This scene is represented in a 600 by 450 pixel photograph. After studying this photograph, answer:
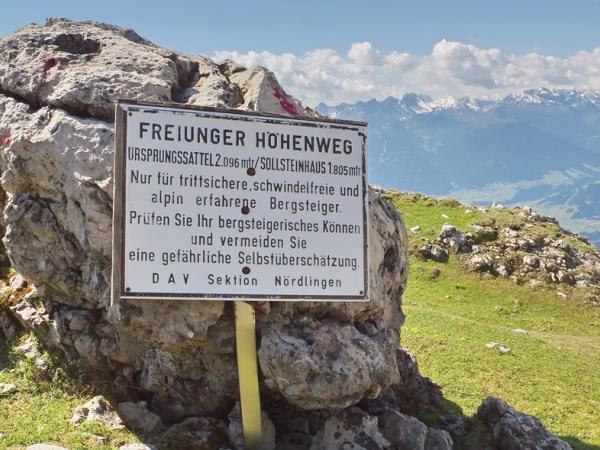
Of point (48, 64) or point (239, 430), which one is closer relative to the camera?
point (239, 430)

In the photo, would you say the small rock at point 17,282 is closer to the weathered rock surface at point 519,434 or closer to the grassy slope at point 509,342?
the weathered rock surface at point 519,434

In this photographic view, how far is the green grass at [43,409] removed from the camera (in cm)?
826

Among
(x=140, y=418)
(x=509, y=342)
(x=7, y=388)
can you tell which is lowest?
(x=509, y=342)

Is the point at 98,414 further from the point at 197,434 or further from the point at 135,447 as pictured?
the point at 197,434

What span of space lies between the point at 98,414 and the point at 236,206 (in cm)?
361

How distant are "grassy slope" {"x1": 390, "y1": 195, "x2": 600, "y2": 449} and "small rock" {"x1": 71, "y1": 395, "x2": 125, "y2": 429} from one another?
7.04 metres

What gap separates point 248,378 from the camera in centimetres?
861

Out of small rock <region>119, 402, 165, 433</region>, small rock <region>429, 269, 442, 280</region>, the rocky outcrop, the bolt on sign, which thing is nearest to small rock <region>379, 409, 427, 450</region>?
the bolt on sign

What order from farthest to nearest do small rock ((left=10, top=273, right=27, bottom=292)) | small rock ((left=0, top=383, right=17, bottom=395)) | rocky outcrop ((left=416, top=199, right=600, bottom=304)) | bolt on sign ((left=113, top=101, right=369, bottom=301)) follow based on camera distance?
rocky outcrop ((left=416, top=199, right=600, bottom=304)) < small rock ((left=10, top=273, right=27, bottom=292)) < small rock ((left=0, top=383, right=17, bottom=395)) < bolt on sign ((left=113, top=101, right=369, bottom=301))

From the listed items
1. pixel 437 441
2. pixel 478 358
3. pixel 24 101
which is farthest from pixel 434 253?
pixel 24 101

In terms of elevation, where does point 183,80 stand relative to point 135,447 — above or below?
above

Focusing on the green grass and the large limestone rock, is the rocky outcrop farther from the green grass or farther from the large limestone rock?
the green grass

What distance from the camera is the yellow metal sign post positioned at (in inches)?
336

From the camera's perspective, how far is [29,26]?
455 inches
